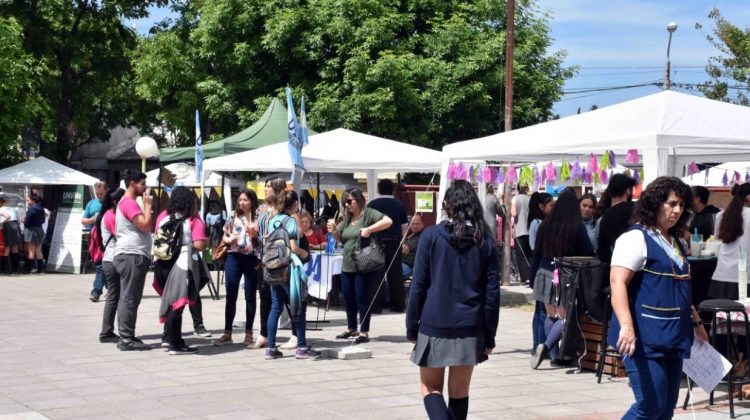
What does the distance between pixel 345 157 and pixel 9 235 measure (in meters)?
9.24

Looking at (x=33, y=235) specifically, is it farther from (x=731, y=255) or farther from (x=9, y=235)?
(x=731, y=255)

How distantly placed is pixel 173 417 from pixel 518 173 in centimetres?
666

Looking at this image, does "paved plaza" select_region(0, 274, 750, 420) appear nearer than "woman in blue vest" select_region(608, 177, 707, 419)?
No

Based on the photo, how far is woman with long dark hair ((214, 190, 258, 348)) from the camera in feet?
34.8

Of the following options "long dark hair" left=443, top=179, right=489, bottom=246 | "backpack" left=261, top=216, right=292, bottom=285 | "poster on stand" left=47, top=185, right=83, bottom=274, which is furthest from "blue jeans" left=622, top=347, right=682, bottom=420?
"poster on stand" left=47, top=185, right=83, bottom=274

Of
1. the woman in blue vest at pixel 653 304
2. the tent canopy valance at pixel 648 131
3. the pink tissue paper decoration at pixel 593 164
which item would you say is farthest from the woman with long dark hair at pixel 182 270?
the woman in blue vest at pixel 653 304

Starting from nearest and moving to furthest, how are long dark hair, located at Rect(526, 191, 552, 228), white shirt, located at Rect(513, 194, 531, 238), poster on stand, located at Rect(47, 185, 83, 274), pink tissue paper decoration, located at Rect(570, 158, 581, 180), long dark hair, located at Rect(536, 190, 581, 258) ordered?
long dark hair, located at Rect(536, 190, 581, 258) → pink tissue paper decoration, located at Rect(570, 158, 581, 180) → long dark hair, located at Rect(526, 191, 552, 228) → white shirt, located at Rect(513, 194, 531, 238) → poster on stand, located at Rect(47, 185, 83, 274)

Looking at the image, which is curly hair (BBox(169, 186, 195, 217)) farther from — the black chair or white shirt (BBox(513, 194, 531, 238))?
white shirt (BBox(513, 194, 531, 238))

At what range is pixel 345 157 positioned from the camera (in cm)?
1517

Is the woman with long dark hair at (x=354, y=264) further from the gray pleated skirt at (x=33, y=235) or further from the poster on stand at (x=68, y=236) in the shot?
the gray pleated skirt at (x=33, y=235)

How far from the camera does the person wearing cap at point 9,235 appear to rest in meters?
21.0

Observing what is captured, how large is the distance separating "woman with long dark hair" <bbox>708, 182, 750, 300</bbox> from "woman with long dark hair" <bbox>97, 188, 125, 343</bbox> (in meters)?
5.98

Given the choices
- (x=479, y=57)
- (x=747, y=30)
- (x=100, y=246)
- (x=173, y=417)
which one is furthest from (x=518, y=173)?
(x=747, y=30)

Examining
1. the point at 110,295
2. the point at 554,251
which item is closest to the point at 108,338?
the point at 110,295
